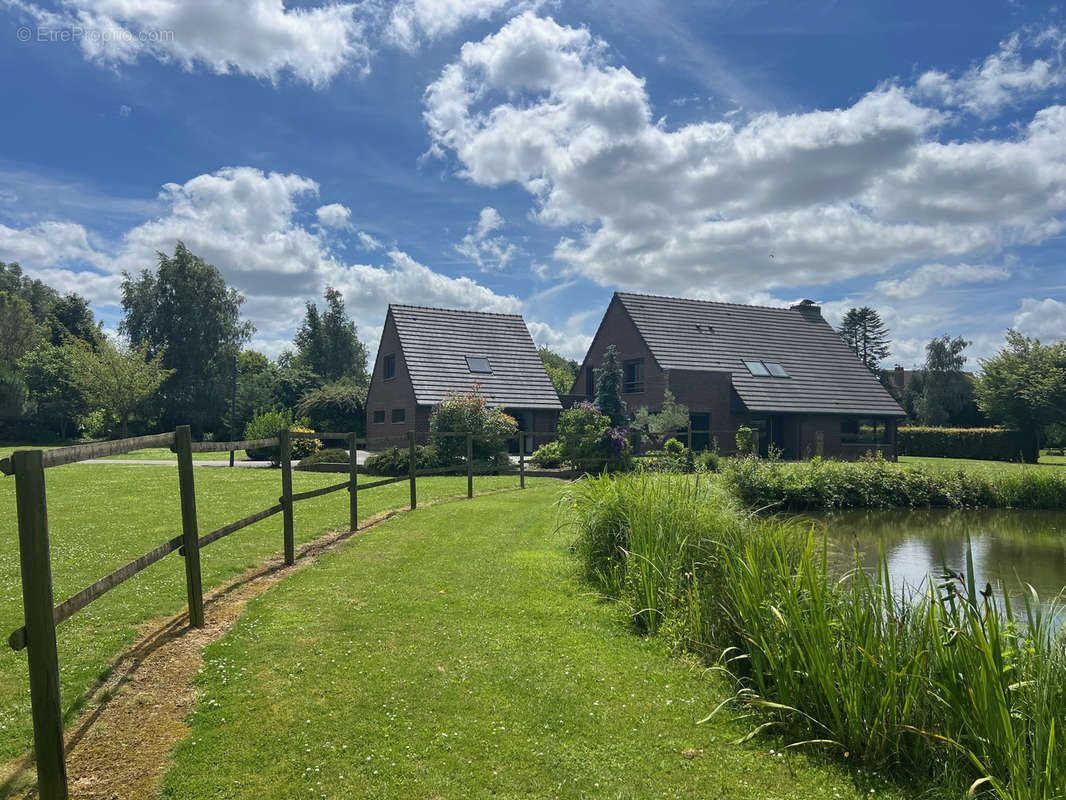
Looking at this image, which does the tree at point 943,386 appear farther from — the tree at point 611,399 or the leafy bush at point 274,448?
the leafy bush at point 274,448

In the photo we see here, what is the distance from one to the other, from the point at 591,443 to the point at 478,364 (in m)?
12.6

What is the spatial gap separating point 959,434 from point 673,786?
134ft

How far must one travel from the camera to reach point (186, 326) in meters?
50.0

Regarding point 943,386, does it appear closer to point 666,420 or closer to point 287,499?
point 666,420

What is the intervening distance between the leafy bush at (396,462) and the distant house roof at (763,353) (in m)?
15.3

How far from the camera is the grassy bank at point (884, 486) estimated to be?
58.6 ft

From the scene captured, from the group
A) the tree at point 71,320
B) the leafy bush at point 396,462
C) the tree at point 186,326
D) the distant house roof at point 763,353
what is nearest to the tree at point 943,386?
the distant house roof at point 763,353

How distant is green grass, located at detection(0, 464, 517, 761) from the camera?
4.79 m

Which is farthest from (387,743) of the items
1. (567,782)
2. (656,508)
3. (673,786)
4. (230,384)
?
(230,384)

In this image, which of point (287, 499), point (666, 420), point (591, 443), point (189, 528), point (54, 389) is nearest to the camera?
point (189, 528)

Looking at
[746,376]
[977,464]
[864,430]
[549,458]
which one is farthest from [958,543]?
[864,430]

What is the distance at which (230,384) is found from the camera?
50812mm

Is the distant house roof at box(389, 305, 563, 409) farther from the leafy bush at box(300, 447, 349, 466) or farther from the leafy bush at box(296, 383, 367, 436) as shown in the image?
the leafy bush at box(300, 447, 349, 466)

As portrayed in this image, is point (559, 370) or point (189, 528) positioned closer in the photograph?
point (189, 528)
